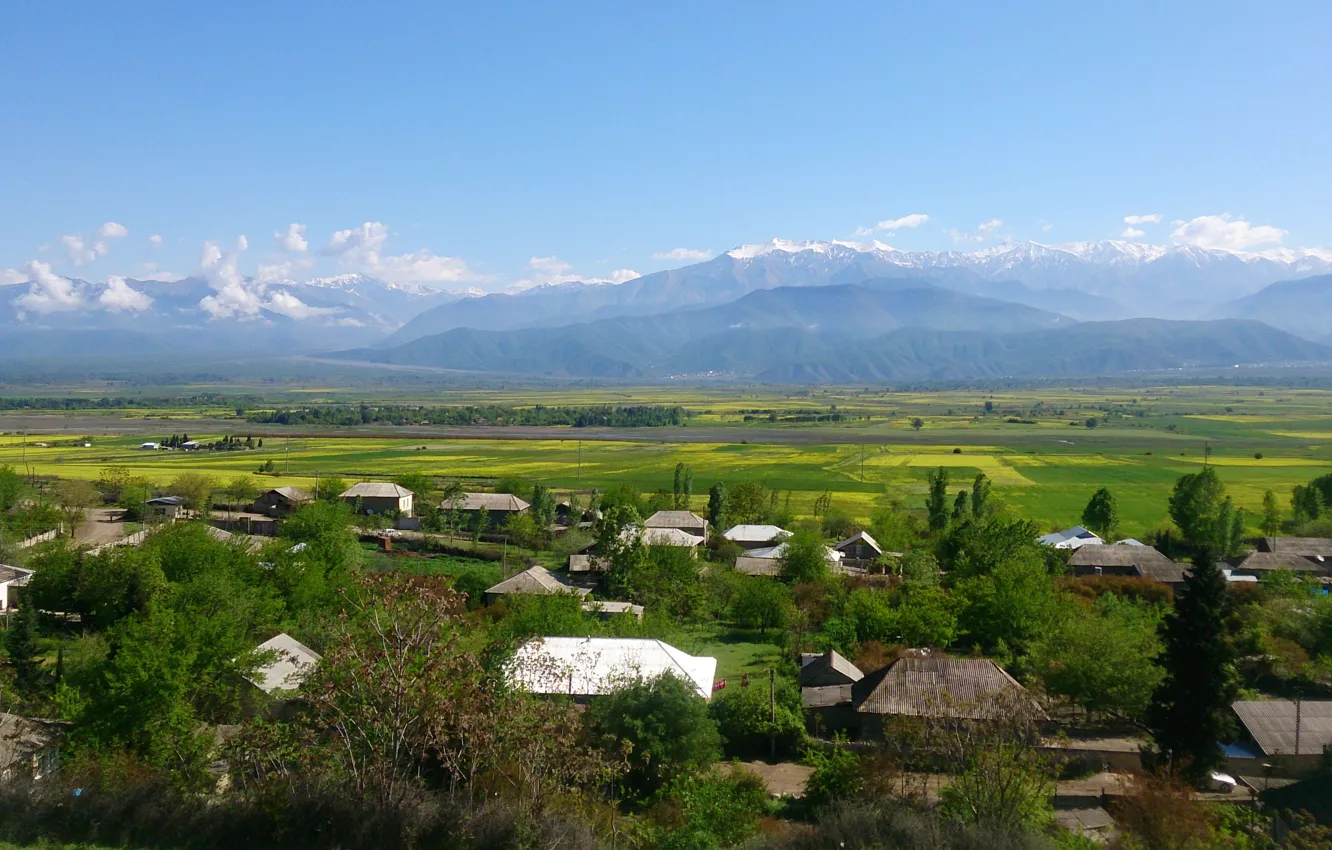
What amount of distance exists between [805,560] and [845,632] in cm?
740

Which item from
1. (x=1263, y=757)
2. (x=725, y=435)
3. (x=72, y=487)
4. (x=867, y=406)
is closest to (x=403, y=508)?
(x=72, y=487)

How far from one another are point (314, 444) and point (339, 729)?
7611 cm

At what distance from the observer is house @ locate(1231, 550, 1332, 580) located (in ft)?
111

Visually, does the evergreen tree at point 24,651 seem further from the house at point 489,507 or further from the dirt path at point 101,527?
the house at point 489,507

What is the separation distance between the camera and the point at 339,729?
13.1 metres

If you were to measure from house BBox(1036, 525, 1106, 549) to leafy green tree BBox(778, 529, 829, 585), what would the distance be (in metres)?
9.31

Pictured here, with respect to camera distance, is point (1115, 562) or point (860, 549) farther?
point (860, 549)

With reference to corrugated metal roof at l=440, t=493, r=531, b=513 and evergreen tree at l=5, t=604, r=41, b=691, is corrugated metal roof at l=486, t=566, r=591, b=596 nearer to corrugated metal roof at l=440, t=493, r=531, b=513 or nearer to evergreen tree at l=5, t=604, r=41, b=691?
evergreen tree at l=5, t=604, r=41, b=691

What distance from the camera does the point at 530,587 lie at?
29.6 metres

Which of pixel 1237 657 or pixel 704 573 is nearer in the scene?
pixel 1237 657

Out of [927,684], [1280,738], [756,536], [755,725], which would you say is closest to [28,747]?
[755,725]

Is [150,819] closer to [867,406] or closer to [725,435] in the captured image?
[725,435]

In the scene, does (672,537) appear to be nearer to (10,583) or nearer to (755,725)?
(755,725)

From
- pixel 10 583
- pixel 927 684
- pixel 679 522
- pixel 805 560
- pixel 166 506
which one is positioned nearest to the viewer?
pixel 927 684
